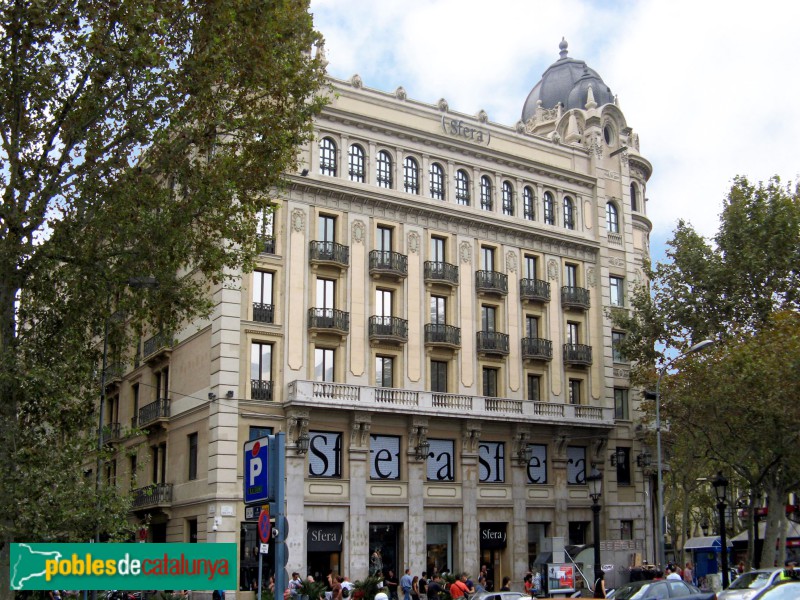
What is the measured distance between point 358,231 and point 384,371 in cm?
582

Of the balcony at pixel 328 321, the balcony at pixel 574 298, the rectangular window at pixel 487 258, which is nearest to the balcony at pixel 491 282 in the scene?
the rectangular window at pixel 487 258

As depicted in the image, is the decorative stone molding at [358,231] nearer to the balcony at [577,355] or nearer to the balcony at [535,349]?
the balcony at [535,349]

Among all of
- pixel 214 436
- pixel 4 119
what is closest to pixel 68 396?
pixel 4 119

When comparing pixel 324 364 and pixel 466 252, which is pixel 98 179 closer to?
pixel 324 364

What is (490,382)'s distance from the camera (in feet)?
142

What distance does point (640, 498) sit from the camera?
47.0 metres

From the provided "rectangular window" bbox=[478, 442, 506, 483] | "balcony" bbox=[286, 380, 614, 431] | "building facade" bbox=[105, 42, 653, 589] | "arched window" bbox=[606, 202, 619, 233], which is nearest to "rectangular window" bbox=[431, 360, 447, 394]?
"building facade" bbox=[105, 42, 653, 589]

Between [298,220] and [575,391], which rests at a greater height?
[298,220]

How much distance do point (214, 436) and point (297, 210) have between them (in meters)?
9.37

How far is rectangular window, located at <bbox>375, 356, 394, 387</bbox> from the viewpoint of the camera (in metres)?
39.8

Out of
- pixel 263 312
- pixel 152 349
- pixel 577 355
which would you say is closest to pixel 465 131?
pixel 577 355

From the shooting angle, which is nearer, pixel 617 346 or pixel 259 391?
pixel 259 391

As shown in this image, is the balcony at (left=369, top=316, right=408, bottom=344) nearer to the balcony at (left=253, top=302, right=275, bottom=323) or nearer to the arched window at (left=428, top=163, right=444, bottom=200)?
the balcony at (left=253, top=302, right=275, bottom=323)

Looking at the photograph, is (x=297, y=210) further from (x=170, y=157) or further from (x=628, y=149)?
(x=628, y=149)
